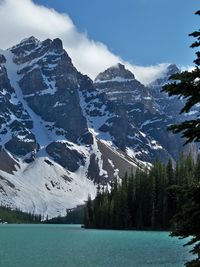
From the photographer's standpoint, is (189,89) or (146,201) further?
(146,201)

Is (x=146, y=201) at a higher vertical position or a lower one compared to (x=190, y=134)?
higher

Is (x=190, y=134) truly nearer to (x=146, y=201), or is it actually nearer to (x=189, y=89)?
(x=189, y=89)

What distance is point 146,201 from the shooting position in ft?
536

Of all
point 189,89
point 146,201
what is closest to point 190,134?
point 189,89

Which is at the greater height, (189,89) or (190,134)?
(189,89)

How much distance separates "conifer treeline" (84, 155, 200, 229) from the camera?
156m

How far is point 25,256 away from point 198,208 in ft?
172

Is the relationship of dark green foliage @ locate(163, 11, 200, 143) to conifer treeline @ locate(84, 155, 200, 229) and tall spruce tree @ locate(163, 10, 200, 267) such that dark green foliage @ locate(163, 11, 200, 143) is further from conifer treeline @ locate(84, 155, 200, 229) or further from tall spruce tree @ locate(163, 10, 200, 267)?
conifer treeline @ locate(84, 155, 200, 229)

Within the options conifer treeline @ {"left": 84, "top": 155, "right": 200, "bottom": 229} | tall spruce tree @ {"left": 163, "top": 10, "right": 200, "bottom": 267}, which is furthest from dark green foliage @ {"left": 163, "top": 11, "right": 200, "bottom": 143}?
conifer treeline @ {"left": 84, "top": 155, "right": 200, "bottom": 229}

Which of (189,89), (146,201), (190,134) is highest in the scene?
(146,201)

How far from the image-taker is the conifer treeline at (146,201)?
510 feet

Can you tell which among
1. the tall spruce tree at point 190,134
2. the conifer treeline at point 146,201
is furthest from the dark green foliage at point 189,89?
the conifer treeline at point 146,201

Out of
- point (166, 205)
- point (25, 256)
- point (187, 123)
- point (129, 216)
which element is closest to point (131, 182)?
point (129, 216)

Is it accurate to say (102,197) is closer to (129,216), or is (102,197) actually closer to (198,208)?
(129,216)
